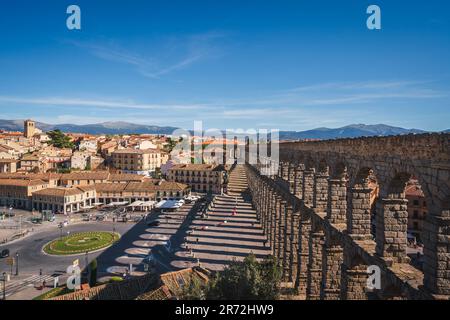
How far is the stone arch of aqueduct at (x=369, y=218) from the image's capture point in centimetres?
893

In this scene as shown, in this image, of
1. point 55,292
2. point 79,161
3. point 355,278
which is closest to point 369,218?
point 355,278

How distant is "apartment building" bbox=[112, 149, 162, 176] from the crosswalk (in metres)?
59.6

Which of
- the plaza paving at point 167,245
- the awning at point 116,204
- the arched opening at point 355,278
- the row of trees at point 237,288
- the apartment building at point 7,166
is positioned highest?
the apartment building at point 7,166

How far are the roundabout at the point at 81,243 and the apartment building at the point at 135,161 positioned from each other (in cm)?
4412

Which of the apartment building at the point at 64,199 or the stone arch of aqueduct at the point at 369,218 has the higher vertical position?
the stone arch of aqueduct at the point at 369,218

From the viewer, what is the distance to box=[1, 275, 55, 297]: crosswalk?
28.6 meters

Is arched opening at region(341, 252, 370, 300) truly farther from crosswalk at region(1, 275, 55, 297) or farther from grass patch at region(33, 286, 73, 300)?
crosswalk at region(1, 275, 55, 297)

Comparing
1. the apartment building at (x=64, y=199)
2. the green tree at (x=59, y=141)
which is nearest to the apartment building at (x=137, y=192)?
the apartment building at (x=64, y=199)

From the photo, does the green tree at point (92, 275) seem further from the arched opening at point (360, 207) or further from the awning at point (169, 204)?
the awning at point (169, 204)

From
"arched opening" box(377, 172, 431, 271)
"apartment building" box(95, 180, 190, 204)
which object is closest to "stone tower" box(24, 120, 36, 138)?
"apartment building" box(95, 180, 190, 204)

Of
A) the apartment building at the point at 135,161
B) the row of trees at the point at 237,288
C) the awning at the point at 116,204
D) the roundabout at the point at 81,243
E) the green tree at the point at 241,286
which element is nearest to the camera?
the row of trees at the point at 237,288

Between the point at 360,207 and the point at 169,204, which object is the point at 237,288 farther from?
the point at 169,204

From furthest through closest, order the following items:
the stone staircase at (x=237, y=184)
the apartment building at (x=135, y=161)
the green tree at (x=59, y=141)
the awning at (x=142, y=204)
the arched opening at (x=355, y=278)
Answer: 1. the green tree at (x=59, y=141)
2. the apartment building at (x=135, y=161)
3. the stone staircase at (x=237, y=184)
4. the awning at (x=142, y=204)
5. the arched opening at (x=355, y=278)
